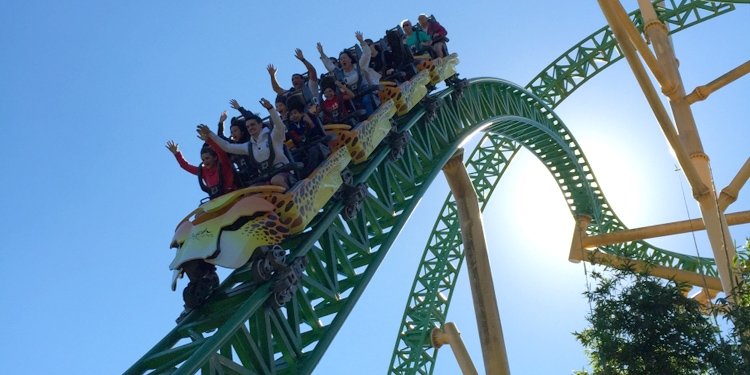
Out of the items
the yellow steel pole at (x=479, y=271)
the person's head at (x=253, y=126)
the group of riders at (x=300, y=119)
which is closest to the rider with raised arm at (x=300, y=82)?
the group of riders at (x=300, y=119)

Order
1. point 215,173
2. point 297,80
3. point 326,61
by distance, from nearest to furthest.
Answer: point 215,173 < point 297,80 < point 326,61

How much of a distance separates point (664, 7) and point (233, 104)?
843cm

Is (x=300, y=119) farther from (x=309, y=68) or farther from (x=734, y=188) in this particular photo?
(x=734, y=188)

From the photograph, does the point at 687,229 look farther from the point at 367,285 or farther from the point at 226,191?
the point at 226,191

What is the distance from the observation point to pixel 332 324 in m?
5.61

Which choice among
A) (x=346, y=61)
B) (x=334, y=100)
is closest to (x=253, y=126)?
(x=334, y=100)

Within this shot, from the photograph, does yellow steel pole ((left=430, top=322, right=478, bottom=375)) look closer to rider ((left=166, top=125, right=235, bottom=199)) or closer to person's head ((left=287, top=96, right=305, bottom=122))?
person's head ((left=287, top=96, right=305, bottom=122))

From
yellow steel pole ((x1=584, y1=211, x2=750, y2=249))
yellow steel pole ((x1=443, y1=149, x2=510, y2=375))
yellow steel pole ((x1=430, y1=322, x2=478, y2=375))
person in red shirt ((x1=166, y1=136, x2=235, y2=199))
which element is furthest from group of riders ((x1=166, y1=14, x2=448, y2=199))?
yellow steel pole ((x1=430, y1=322, x2=478, y2=375))

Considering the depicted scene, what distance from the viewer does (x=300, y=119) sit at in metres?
6.67

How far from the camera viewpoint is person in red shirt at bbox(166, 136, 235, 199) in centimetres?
595

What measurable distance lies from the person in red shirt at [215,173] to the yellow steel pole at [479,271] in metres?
3.63

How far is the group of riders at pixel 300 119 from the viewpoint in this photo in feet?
19.7

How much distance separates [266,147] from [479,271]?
374 centimetres

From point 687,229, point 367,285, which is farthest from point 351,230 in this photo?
point 687,229
